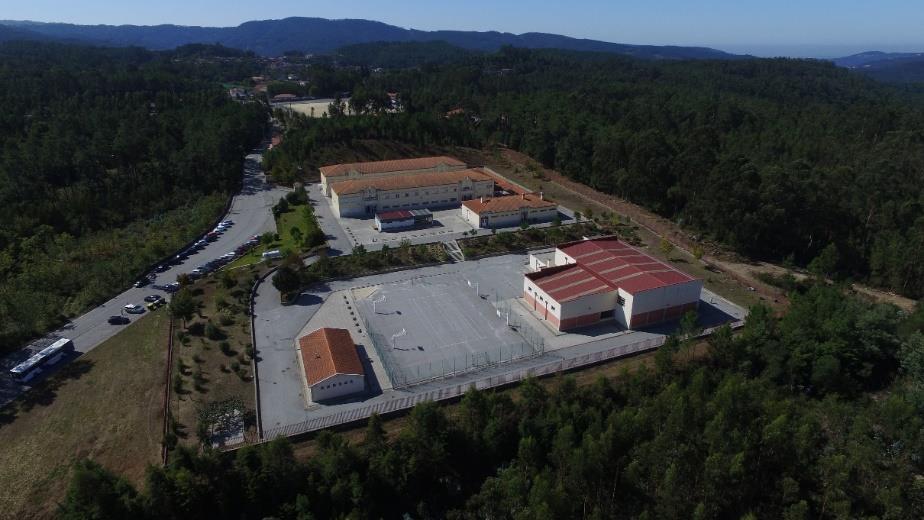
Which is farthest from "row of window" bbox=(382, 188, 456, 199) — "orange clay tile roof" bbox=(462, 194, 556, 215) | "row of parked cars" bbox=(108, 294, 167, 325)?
"row of parked cars" bbox=(108, 294, 167, 325)

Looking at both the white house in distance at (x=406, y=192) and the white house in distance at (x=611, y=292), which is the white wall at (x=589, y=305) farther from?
the white house in distance at (x=406, y=192)

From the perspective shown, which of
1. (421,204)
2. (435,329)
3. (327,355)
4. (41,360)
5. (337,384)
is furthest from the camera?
(421,204)

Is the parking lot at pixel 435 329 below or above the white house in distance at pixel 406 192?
below

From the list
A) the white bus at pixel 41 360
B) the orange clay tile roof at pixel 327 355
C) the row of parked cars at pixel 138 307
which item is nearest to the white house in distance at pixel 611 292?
the orange clay tile roof at pixel 327 355

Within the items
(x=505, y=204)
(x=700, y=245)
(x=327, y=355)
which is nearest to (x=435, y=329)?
(x=327, y=355)

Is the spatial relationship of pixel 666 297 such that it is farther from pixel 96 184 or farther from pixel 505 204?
pixel 96 184

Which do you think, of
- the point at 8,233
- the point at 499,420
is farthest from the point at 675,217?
the point at 8,233
